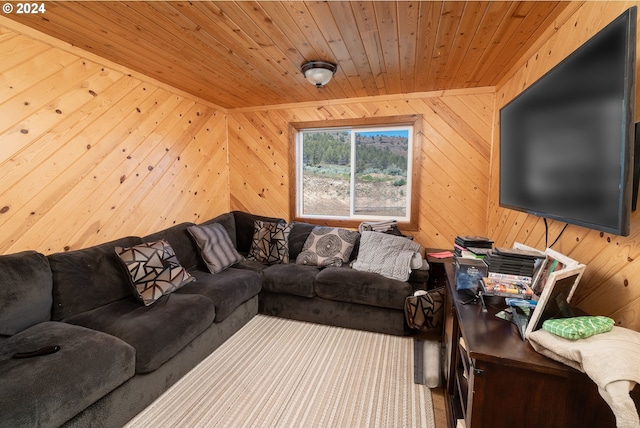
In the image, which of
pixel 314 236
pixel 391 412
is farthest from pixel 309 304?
pixel 391 412

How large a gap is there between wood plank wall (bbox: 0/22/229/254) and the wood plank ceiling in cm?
21

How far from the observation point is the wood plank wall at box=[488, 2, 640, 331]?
3.75ft

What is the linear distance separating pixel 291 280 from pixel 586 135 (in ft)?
7.63

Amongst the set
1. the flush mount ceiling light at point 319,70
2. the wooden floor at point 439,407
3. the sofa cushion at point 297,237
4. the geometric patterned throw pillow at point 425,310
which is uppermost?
the flush mount ceiling light at point 319,70

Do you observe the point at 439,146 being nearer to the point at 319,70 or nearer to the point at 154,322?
the point at 319,70

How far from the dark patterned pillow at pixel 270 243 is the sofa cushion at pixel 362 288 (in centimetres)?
64

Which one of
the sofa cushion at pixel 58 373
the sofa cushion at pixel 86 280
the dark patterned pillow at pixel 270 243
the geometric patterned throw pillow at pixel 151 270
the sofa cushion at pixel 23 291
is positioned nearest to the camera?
the sofa cushion at pixel 58 373

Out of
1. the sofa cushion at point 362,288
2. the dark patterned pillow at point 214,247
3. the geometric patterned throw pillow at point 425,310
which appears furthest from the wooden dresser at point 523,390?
the dark patterned pillow at point 214,247

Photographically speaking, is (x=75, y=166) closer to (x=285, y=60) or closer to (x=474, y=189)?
(x=285, y=60)

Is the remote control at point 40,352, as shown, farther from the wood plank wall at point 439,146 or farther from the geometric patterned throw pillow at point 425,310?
the wood plank wall at point 439,146

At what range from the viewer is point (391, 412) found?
170 cm

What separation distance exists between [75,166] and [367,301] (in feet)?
8.65

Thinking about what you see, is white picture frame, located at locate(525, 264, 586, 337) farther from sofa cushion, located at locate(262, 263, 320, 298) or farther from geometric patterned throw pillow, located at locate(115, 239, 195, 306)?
geometric patterned throw pillow, located at locate(115, 239, 195, 306)

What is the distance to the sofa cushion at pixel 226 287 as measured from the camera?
2.33 m
